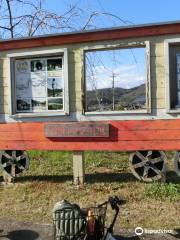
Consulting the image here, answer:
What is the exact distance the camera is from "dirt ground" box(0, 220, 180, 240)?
6257mm

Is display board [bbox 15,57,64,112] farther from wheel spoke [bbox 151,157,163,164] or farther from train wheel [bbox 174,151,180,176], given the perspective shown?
train wheel [bbox 174,151,180,176]

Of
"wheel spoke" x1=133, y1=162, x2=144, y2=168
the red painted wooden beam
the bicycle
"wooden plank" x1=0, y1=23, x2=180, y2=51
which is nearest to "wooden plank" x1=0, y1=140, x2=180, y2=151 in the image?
the red painted wooden beam

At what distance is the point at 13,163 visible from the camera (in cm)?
1016

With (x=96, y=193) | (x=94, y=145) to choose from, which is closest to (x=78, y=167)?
(x=94, y=145)

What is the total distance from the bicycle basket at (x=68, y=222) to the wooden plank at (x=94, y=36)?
474 cm

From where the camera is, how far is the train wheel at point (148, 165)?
905cm

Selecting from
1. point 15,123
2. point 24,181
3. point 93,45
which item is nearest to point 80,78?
point 93,45

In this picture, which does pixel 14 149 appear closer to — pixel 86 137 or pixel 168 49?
pixel 86 137

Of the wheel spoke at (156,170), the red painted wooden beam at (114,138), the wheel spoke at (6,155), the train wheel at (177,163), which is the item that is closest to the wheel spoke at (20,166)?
the wheel spoke at (6,155)

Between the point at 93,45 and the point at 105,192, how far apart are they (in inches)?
109

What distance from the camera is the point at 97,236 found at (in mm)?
4922

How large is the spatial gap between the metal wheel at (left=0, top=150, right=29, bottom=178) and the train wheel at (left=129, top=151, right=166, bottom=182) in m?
2.33

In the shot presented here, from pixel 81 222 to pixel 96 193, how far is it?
3982 mm

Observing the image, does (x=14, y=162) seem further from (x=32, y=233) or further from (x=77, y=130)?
(x=32, y=233)
